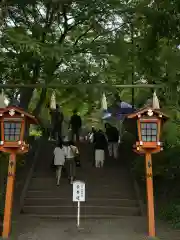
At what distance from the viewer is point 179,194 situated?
15.1 m

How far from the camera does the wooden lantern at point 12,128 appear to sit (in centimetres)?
1195

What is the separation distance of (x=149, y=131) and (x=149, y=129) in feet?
0.24

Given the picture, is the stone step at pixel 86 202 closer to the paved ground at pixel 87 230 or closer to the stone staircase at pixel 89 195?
the stone staircase at pixel 89 195

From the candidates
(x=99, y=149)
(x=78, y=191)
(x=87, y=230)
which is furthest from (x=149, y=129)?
(x=99, y=149)

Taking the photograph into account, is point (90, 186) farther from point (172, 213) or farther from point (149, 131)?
point (149, 131)

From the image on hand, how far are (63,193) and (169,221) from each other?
447 centimetres

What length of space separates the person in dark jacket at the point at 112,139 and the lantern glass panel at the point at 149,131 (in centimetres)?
656

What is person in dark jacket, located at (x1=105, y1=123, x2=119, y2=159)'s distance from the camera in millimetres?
18781

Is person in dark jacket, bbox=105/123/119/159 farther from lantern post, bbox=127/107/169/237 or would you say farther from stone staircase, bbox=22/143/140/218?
lantern post, bbox=127/107/169/237

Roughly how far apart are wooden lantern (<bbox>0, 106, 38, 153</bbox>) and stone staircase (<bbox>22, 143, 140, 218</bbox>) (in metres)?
3.18

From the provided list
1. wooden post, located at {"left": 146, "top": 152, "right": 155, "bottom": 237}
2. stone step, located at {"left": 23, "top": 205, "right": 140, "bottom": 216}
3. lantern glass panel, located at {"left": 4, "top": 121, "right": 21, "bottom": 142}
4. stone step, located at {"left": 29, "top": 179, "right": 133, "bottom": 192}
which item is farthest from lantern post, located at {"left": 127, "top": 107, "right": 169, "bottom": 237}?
stone step, located at {"left": 29, "top": 179, "right": 133, "bottom": 192}

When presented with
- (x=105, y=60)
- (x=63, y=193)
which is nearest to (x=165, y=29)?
(x=105, y=60)

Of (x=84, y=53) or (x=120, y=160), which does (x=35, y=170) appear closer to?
(x=120, y=160)

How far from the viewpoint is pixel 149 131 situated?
12.2m
